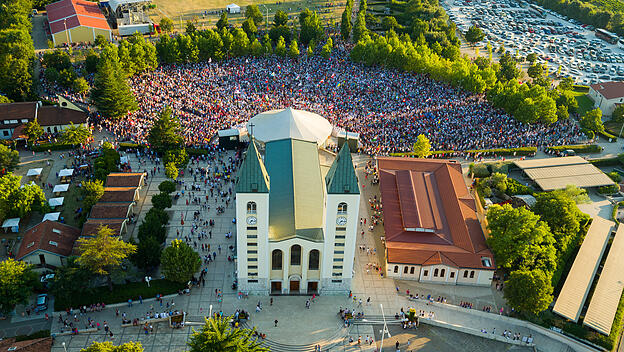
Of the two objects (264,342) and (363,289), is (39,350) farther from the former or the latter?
(363,289)

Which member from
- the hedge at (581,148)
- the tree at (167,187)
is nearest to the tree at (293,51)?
the tree at (167,187)

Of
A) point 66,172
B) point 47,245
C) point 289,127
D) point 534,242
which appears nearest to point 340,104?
point 289,127

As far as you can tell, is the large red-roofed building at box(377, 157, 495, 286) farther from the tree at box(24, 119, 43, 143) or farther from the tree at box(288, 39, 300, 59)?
the tree at box(24, 119, 43, 143)

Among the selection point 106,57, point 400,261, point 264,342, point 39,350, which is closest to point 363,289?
point 400,261

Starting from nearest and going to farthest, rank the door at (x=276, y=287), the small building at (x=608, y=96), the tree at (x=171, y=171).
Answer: the door at (x=276, y=287) → the tree at (x=171, y=171) → the small building at (x=608, y=96)

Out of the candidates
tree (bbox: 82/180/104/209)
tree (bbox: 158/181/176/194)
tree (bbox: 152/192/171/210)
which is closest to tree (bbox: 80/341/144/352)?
tree (bbox: 152/192/171/210)

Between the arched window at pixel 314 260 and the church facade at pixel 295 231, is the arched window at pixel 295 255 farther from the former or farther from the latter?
the arched window at pixel 314 260
